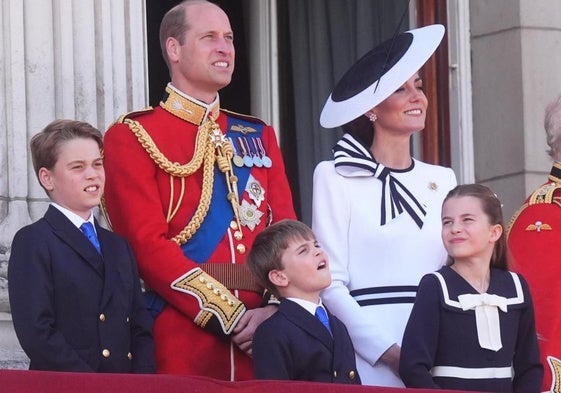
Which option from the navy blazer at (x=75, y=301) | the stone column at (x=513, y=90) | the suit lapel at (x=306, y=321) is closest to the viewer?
the navy blazer at (x=75, y=301)

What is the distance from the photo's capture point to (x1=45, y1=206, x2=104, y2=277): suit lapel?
6.37 meters

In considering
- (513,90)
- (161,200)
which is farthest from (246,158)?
(513,90)

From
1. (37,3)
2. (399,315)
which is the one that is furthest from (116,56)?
(399,315)

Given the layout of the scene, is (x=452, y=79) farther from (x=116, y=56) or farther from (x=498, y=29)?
(x=116, y=56)

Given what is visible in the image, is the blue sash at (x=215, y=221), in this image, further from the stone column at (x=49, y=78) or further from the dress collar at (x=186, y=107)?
the stone column at (x=49, y=78)

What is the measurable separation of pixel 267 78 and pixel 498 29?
115 centimetres

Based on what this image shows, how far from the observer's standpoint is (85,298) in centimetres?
630

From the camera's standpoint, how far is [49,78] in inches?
300

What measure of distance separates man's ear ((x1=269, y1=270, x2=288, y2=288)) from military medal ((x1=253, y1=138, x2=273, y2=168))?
0.66 m

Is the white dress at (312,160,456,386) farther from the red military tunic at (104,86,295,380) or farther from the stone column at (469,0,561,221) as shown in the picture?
the stone column at (469,0,561,221)

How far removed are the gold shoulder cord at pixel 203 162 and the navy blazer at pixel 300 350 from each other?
501mm

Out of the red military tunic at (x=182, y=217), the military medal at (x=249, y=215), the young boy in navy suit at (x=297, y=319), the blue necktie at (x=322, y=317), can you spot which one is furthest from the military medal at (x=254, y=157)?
the blue necktie at (x=322, y=317)

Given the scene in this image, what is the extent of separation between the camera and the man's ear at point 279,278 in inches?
258

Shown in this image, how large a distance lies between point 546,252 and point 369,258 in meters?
0.70
